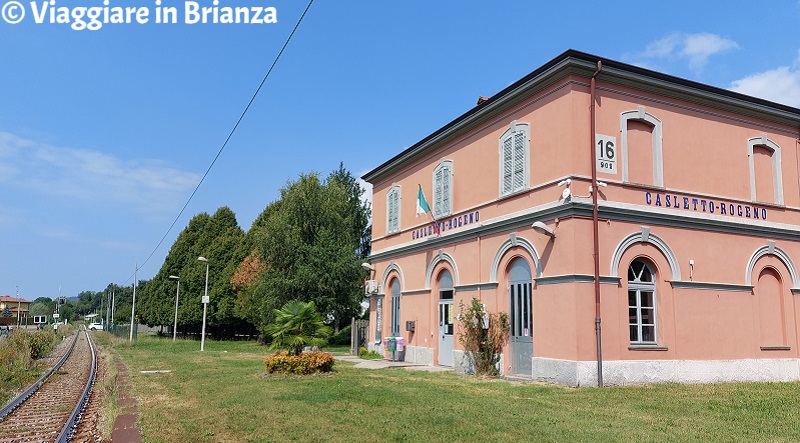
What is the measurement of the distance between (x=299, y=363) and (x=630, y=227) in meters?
9.23

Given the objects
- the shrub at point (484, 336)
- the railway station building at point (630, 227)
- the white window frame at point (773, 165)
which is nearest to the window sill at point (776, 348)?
the railway station building at point (630, 227)

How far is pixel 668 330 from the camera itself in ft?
48.6

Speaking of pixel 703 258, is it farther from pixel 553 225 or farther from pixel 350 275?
pixel 350 275

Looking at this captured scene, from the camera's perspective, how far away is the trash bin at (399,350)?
21797 millimetres

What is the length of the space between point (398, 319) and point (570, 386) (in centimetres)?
1054

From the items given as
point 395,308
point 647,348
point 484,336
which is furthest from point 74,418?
point 395,308

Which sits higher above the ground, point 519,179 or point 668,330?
point 519,179

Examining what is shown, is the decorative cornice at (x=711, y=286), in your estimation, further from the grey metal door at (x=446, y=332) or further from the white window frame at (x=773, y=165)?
the grey metal door at (x=446, y=332)

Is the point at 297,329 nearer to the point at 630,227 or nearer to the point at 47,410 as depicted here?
the point at 47,410

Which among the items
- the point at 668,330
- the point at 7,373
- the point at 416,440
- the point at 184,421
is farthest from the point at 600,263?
the point at 7,373

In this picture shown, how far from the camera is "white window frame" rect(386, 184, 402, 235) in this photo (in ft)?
79.1

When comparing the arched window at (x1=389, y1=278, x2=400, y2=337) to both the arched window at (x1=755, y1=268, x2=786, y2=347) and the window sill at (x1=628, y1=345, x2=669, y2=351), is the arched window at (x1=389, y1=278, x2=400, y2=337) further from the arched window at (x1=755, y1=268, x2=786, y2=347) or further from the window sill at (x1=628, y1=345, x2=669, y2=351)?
the arched window at (x1=755, y1=268, x2=786, y2=347)

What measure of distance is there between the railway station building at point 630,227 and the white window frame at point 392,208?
5331mm

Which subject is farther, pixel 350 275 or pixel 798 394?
pixel 350 275
